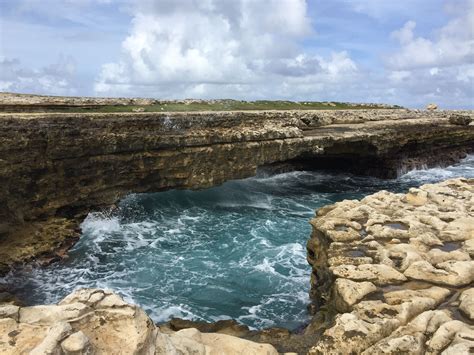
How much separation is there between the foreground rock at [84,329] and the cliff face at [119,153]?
12611 millimetres

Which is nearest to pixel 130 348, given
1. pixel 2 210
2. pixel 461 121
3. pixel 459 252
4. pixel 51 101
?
pixel 459 252

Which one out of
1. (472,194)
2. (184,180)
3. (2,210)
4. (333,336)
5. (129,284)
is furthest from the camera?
(184,180)

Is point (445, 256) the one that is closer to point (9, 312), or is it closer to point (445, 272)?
point (445, 272)

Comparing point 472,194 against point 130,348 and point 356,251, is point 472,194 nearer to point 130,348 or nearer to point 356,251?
point 356,251

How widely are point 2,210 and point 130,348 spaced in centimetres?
1478

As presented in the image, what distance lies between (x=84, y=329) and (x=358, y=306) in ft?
13.7

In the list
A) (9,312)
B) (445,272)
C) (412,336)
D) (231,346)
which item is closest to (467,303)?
(445,272)

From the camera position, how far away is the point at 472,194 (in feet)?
40.1

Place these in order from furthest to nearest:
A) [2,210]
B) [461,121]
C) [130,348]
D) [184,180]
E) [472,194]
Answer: [461,121] → [184,180] → [2,210] → [472,194] → [130,348]

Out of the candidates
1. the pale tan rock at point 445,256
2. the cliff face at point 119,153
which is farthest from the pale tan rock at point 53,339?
the cliff face at point 119,153

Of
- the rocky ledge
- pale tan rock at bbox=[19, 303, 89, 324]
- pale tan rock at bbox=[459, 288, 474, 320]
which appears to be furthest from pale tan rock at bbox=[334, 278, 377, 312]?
pale tan rock at bbox=[19, 303, 89, 324]

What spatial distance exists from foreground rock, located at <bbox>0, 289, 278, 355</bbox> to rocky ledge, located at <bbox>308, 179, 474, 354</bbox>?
2.56 m

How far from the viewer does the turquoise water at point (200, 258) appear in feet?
45.8

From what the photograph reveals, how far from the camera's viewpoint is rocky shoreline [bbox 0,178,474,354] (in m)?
5.19
